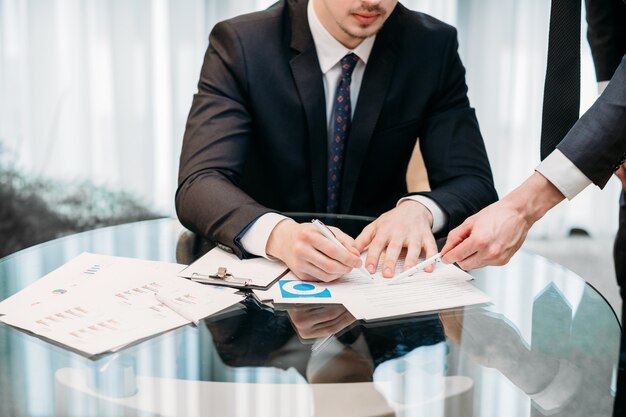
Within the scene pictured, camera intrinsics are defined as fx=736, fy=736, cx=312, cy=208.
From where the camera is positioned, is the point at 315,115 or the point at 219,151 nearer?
the point at 219,151

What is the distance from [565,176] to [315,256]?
53 cm

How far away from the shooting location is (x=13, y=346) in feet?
3.75

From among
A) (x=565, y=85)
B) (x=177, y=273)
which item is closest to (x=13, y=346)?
(x=177, y=273)

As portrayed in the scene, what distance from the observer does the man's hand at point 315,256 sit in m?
1.37

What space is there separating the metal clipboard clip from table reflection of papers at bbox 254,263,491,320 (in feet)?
Answer: 0.15

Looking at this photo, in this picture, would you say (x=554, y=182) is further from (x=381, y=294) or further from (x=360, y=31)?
(x=360, y=31)

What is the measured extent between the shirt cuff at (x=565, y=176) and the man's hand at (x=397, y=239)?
279 mm

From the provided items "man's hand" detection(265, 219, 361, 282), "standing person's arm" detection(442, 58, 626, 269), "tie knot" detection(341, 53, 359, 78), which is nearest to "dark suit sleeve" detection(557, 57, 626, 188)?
"standing person's arm" detection(442, 58, 626, 269)

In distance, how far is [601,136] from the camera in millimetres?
1453

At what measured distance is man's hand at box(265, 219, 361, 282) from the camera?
1.37 metres

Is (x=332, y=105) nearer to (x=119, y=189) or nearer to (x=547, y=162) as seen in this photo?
(x=547, y=162)

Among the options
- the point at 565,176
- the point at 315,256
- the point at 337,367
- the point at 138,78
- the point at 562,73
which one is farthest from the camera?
the point at 138,78

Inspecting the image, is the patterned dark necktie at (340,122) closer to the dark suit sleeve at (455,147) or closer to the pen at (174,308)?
the dark suit sleeve at (455,147)

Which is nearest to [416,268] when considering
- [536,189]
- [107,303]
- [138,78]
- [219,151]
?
[536,189]
